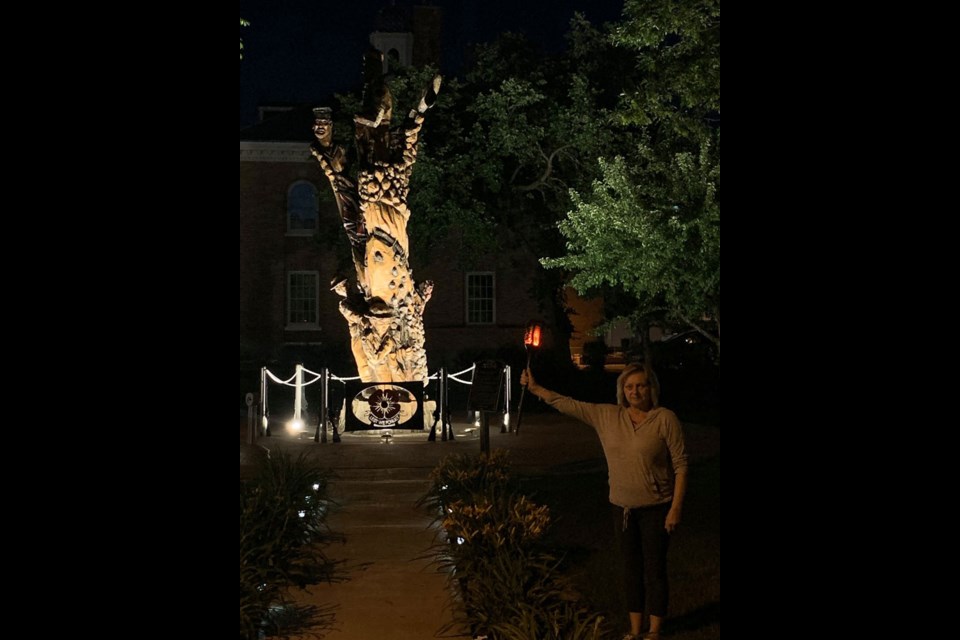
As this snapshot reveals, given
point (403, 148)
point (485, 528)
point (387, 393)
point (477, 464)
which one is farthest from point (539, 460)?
point (485, 528)

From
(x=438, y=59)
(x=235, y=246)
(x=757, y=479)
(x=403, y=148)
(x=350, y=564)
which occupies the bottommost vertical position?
(x=350, y=564)

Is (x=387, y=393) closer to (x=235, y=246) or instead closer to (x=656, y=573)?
(x=656, y=573)

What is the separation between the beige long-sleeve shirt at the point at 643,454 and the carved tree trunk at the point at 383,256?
11708mm

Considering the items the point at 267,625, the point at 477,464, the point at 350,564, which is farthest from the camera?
the point at 477,464

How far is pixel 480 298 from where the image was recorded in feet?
132

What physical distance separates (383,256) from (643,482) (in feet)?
40.7

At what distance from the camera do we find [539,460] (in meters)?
16.5

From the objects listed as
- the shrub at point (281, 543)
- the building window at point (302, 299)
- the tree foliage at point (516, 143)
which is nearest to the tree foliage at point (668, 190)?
the shrub at point (281, 543)

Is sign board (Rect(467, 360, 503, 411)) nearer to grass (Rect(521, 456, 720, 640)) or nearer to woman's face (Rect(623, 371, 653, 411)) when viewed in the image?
grass (Rect(521, 456, 720, 640))

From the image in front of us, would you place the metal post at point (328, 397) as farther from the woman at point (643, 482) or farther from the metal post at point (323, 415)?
the woman at point (643, 482)

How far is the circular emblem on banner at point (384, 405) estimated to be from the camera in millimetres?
18281

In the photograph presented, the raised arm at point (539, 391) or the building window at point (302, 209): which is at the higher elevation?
the building window at point (302, 209)

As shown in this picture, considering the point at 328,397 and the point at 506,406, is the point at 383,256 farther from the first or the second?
the point at 506,406

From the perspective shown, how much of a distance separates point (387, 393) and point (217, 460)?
14.8 meters
